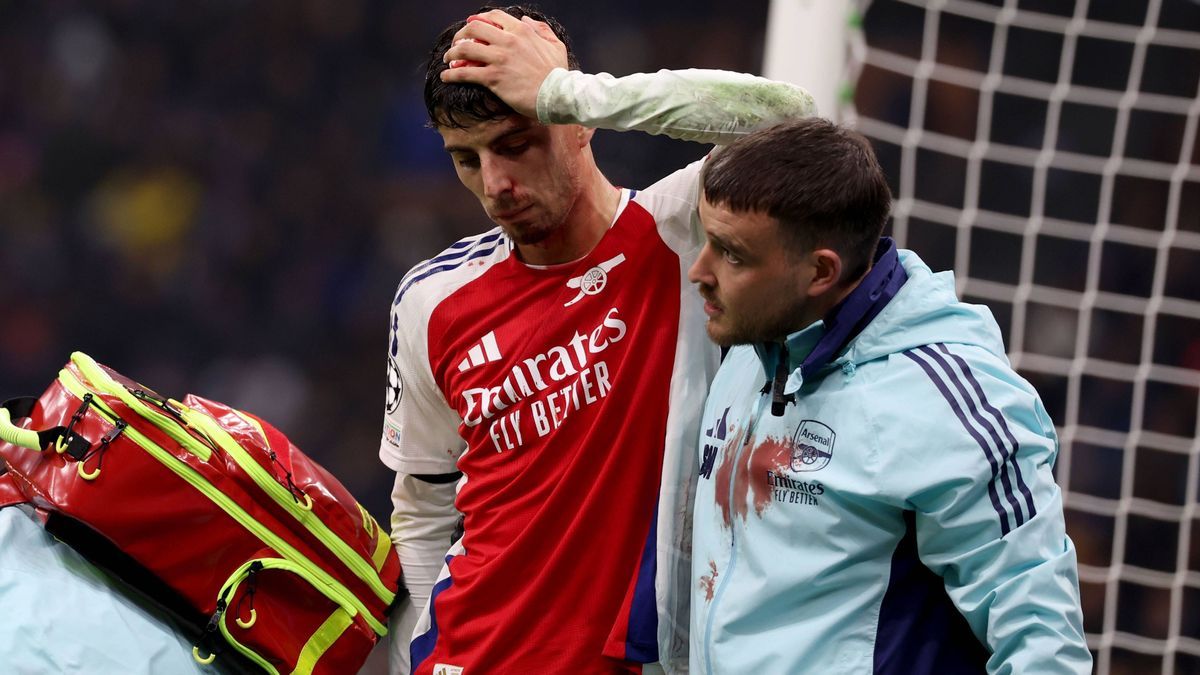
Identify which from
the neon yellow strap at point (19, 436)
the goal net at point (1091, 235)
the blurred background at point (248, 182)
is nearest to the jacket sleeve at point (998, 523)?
the neon yellow strap at point (19, 436)

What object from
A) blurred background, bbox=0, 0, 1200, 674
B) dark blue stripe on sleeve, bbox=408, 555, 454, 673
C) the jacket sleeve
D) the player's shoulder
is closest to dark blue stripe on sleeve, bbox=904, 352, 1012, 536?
the jacket sleeve

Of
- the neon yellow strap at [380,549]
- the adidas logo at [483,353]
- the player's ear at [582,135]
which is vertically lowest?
the neon yellow strap at [380,549]

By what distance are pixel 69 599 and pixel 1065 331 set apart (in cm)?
370

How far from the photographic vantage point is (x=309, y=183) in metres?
5.27

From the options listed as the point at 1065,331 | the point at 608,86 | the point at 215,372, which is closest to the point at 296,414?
the point at 215,372

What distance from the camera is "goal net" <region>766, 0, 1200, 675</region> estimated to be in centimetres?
348

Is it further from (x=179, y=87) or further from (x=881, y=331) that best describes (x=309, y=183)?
(x=881, y=331)

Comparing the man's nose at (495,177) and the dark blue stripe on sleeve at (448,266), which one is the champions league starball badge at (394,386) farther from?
the man's nose at (495,177)

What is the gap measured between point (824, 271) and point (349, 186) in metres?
4.11

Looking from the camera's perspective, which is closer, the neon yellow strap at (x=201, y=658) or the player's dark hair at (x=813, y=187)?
the player's dark hair at (x=813, y=187)

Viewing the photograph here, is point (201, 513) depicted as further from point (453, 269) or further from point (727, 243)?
point (727, 243)

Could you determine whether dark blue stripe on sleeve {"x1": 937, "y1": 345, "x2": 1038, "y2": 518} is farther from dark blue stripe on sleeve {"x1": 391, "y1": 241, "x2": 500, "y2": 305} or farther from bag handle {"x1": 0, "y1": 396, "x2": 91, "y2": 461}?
bag handle {"x1": 0, "y1": 396, "x2": 91, "y2": 461}

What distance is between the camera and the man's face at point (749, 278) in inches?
57.4

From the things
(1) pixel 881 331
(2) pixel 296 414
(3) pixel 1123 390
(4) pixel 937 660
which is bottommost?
(2) pixel 296 414
